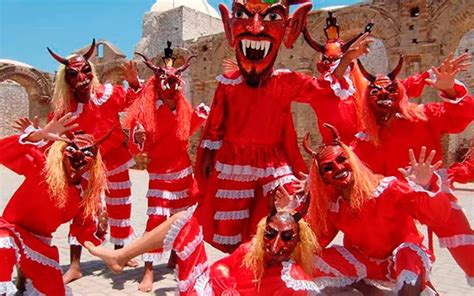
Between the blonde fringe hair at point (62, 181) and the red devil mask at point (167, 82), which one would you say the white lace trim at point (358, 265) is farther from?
the red devil mask at point (167, 82)

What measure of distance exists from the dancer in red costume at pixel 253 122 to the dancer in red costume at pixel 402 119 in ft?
1.21

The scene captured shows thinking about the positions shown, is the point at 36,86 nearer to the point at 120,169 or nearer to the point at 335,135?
the point at 120,169

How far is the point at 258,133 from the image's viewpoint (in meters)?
3.54

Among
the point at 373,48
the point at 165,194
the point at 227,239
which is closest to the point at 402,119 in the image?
the point at 227,239

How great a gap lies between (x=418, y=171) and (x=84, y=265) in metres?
3.56

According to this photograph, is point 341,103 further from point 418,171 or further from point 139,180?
point 139,180

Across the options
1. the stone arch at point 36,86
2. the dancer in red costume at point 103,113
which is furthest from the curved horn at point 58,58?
the stone arch at point 36,86

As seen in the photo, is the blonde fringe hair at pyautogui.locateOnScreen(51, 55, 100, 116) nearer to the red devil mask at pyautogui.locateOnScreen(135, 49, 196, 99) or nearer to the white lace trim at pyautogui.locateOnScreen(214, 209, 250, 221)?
the red devil mask at pyautogui.locateOnScreen(135, 49, 196, 99)

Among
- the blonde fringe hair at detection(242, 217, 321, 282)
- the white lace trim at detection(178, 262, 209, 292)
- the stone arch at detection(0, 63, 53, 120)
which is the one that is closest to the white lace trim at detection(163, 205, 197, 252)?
the white lace trim at detection(178, 262, 209, 292)

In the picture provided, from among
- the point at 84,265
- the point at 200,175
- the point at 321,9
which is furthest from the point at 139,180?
the point at 200,175

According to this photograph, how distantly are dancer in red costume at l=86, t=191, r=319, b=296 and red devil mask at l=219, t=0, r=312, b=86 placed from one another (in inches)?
46.7

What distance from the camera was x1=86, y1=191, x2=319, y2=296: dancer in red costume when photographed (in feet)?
8.61

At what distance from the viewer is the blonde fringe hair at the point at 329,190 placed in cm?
308

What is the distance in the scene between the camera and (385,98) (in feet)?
11.9
